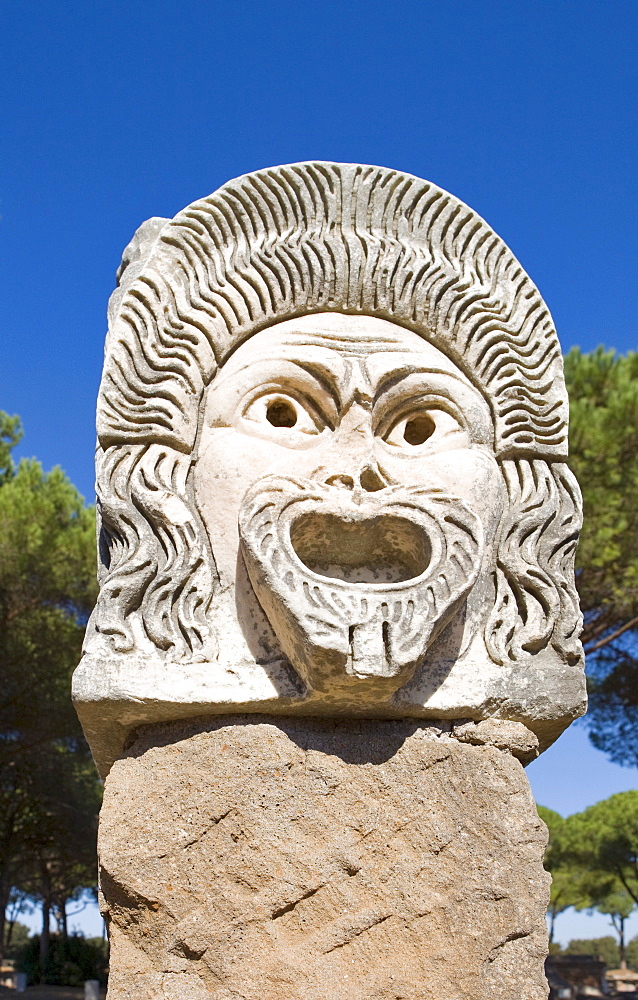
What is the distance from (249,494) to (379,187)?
3.59ft

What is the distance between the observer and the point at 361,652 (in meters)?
2.12

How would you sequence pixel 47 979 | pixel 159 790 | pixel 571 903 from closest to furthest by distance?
pixel 159 790 → pixel 47 979 → pixel 571 903

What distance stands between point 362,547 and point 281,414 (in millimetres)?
486

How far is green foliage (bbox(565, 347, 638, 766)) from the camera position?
24.9ft

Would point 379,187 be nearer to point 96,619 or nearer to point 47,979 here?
point 96,619

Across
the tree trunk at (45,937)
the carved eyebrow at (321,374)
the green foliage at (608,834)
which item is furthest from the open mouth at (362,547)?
the green foliage at (608,834)

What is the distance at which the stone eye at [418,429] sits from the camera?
2619 millimetres

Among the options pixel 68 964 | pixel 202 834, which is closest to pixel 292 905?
pixel 202 834

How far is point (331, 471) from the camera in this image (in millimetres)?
2410

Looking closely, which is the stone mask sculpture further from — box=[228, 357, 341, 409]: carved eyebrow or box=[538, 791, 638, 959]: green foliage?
box=[538, 791, 638, 959]: green foliage

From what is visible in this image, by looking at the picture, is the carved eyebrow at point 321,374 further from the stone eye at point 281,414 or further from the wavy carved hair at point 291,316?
the wavy carved hair at point 291,316

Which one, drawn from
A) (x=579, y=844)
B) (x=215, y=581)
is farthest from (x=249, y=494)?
(x=579, y=844)

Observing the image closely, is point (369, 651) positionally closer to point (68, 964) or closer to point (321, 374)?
point (321, 374)

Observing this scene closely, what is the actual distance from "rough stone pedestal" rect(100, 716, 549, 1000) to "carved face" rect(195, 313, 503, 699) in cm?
24
